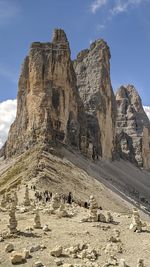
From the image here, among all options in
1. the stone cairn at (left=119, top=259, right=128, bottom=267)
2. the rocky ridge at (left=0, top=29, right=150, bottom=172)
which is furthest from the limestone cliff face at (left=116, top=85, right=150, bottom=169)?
the stone cairn at (left=119, top=259, right=128, bottom=267)

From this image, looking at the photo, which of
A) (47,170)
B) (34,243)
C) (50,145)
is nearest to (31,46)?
(50,145)

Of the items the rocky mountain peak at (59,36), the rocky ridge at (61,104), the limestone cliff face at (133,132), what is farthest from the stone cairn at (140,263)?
the limestone cliff face at (133,132)

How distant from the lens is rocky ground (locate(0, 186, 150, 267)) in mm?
21141

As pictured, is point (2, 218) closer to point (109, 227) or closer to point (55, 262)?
point (109, 227)

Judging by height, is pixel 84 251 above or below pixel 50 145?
below

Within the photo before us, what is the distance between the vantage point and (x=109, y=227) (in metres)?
30.5

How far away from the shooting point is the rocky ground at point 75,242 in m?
21.1

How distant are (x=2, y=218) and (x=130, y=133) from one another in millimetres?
160441

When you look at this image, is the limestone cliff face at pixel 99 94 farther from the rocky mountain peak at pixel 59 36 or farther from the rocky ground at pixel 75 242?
the rocky ground at pixel 75 242

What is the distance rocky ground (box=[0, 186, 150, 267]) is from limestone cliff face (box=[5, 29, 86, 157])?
5977 cm

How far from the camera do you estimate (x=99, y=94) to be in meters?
140

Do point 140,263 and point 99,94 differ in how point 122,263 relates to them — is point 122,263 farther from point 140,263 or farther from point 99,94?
point 99,94

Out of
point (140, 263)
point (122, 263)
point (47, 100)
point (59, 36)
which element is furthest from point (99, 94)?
point (122, 263)

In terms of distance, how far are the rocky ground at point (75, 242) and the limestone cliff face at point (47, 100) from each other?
59.8 m
